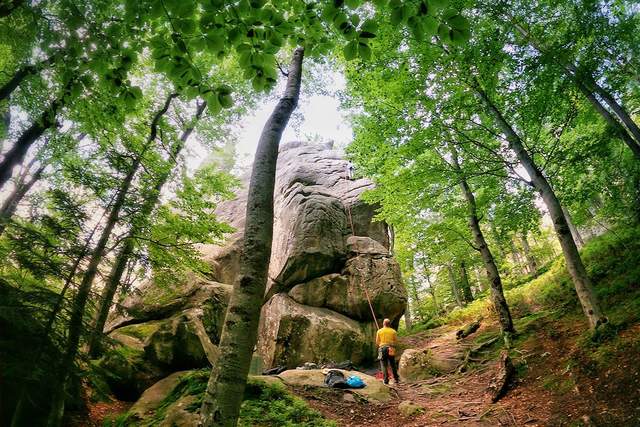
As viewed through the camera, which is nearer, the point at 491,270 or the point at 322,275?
the point at 491,270

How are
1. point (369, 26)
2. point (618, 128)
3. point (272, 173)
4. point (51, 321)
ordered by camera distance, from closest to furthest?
point (369, 26) < point (272, 173) < point (51, 321) < point (618, 128)

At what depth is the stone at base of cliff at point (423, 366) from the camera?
9.49 m

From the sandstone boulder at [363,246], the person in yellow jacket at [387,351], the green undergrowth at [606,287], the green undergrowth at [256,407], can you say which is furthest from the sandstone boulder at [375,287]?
the green undergrowth at [256,407]

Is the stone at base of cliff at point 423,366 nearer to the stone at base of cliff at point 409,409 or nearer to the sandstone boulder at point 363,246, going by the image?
the stone at base of cliff at point 409,409

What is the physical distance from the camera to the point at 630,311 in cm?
586

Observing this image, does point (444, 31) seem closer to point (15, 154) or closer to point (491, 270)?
point (15, 154)

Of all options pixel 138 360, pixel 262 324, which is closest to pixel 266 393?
pixel 138 360

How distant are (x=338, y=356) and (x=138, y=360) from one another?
6847mm

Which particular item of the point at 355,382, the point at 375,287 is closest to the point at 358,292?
the point at 375,287

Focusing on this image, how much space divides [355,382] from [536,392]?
362cm

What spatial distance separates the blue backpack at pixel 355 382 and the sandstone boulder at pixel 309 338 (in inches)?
188

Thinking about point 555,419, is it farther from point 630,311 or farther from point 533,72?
point 533,72

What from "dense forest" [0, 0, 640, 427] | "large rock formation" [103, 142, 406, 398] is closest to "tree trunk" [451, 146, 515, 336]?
"dense forest" [0, 0, 640, 427]

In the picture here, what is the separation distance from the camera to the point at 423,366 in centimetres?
969
